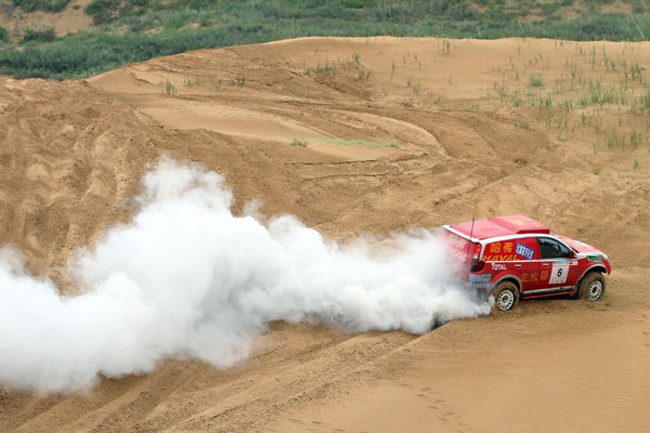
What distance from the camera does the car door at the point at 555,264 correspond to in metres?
13.3

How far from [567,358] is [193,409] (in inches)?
235

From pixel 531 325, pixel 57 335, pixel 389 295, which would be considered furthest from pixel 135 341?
pixel 531 325

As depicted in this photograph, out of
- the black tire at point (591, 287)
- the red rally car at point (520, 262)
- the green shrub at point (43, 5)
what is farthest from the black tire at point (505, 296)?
the green shrub at point (43, 5)

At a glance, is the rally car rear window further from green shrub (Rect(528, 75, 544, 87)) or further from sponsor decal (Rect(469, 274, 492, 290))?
green shrub (Rect(528, 75, 544, 87))

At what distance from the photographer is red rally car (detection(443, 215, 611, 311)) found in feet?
41.6

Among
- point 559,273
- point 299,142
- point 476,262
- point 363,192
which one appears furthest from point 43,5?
point 559,273

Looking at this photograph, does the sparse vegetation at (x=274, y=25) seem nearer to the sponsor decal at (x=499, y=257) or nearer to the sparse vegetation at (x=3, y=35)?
the sparse vegetation at (x=3, y=35)

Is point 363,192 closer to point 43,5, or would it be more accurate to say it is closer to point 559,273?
point 559,273

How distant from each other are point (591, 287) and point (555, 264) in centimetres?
104

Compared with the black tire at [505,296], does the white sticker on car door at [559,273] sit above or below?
above

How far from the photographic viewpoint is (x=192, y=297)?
11.7 metres

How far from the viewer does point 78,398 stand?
10117 millimetres

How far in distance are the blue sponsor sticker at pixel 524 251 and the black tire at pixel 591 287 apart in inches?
55.6

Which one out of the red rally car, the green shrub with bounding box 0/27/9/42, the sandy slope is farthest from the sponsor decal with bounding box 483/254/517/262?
the green shrub with bounding box 0/27/9/42
